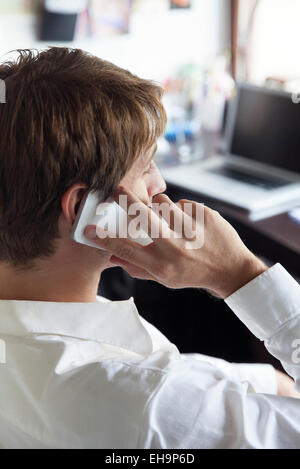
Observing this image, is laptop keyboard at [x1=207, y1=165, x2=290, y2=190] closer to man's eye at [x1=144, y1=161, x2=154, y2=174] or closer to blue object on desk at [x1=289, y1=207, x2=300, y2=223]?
blue object on desk at [x1=289, y1=207, x2=300, y2=223]

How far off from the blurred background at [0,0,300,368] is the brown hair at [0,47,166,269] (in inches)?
31.1

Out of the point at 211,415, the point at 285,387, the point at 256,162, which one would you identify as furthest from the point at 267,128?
the point at 211,415

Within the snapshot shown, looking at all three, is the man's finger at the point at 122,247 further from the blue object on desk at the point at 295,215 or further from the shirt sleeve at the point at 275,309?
the blue object on desk at the point at 295,215

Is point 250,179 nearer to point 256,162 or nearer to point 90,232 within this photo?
point 256,162

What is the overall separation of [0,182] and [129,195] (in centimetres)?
18

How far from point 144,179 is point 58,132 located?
18cm

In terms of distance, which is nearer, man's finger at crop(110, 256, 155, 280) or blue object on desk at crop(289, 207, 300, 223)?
man's finger at crop(110, 256, 155, 280)

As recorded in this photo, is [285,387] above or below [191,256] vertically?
below

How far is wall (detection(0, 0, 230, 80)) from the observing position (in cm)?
224

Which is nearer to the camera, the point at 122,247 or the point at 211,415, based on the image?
the point at 211,415

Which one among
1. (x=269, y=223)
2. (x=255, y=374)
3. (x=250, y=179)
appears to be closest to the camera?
(x=255, y=374)

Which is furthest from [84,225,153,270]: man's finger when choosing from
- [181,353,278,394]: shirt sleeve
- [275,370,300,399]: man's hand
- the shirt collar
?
[275,370,300,399]: man's hand

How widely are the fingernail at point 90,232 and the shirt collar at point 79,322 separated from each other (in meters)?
0.11

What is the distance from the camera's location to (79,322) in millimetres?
789
